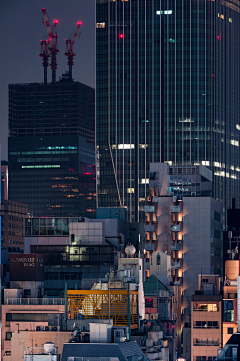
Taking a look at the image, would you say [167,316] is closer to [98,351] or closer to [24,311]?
[24,311]

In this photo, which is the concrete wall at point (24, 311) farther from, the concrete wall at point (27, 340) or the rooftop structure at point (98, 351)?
the rooftop structure at point (98, 351)

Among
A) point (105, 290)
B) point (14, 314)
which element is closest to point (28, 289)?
point (14, 314)

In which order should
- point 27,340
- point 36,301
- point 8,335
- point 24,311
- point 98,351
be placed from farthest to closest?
1. point 36,301
2. point 24,311
3. point 8,335
4. point 27,340
5. point 98,351

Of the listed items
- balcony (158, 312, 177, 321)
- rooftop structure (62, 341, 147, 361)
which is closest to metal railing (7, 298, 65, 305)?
balcony (158, 312, 177, 321)

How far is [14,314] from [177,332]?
56.1m

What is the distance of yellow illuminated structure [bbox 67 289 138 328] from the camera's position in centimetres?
12899

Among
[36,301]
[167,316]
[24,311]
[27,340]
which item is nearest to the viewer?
[27,340]

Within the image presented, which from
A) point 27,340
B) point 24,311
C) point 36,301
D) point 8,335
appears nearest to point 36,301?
point 36,301

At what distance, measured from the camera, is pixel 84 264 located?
189500 mm

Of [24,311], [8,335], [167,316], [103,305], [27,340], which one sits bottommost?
[167,316]

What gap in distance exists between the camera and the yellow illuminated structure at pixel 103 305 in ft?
423

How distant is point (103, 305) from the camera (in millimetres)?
133250

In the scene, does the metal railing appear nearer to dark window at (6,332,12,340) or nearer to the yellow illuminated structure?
dark window at (6,332,12,340)

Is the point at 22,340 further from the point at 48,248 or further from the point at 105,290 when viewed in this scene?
the point at 48,248
